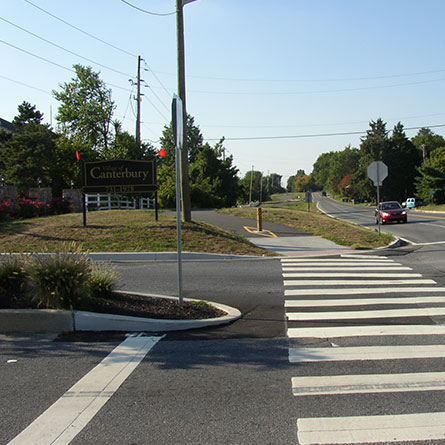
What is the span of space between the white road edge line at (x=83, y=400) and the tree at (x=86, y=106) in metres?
61.5

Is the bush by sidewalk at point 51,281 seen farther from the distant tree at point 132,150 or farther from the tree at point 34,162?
the tree at point 34,162

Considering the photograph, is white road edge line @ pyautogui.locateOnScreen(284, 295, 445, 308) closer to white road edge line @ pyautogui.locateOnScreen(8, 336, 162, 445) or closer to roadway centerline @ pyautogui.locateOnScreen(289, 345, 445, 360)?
roadway centerline @ pyautogui.locateOnScreen(289, 345, 445, 360)

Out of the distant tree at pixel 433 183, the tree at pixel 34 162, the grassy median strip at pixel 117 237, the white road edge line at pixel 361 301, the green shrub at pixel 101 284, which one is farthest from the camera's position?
the distant tree at pixel 433 183

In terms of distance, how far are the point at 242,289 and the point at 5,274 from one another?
4.36 meters

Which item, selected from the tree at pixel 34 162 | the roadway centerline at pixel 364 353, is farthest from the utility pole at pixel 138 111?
the roadway centerline at pixel 364 353

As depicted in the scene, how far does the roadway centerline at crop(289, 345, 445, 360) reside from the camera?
5.31 m

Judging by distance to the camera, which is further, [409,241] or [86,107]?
[86,107]

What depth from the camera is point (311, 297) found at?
343 inches

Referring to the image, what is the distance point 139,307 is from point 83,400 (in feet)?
9.69

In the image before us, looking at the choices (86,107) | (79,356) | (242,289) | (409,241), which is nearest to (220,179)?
(86,107)

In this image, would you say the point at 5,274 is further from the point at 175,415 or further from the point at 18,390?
the point at 175,415

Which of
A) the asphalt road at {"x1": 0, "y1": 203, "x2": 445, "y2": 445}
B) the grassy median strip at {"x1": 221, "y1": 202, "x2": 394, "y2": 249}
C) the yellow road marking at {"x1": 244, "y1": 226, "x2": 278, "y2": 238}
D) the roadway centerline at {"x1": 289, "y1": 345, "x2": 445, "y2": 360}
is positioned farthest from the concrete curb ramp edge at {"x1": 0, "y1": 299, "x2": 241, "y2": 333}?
the yellow road marking at {"x1": 244, "y1": 226, "x2": 278, "y2": 238}

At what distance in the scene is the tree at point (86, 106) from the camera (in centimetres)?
6406

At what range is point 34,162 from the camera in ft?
140
